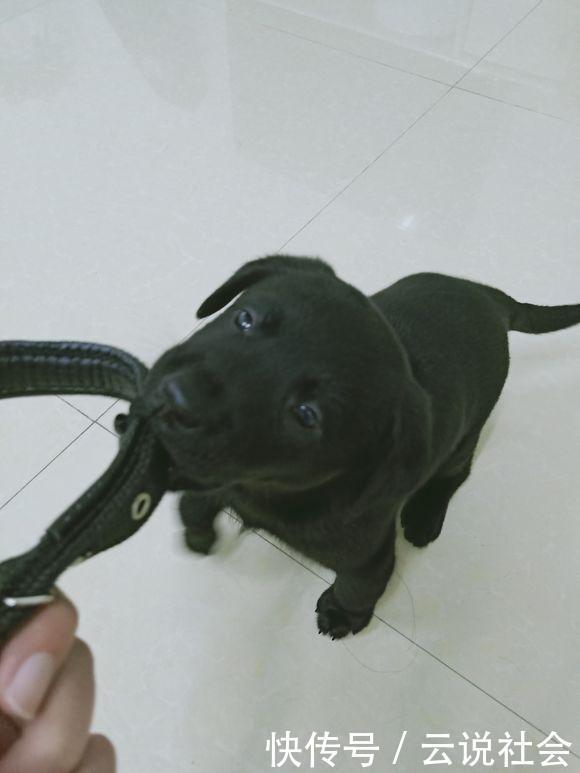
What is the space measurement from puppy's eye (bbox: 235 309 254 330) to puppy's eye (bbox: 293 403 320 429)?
13 centimetres

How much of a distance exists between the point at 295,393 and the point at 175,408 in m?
0.16

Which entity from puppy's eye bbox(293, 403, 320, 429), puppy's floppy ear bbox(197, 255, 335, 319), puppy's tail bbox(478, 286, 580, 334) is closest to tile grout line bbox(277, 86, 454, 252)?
puppy's tail bbox(478, 286, 580, 334)

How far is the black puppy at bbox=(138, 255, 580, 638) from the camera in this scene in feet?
2.30

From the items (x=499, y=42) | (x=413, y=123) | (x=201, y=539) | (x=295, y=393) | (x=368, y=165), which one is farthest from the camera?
(x=499, y=42)

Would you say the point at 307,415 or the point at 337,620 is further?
the point at 337,620

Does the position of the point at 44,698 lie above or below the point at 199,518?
above

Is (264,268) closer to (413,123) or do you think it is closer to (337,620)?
(337,620)

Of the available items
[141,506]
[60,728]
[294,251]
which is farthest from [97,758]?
[294,251]

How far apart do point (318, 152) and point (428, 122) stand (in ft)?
1.37

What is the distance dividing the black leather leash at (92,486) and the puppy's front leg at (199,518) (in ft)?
1.31

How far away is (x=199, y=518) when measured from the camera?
1.10 metres

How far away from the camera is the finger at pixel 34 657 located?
A: 46 cm

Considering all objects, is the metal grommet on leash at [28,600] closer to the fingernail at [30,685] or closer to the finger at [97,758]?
the fingernail at [30,685]

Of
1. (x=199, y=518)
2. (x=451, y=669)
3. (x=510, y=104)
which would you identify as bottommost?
(x=451, y=669)
